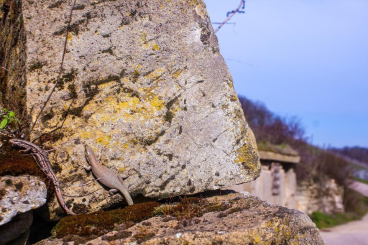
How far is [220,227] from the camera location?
2262 mm

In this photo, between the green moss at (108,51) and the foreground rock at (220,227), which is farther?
the green moss at (108,51)

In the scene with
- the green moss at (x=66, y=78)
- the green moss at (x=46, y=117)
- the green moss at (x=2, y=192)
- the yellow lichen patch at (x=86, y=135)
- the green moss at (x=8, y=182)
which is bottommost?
the green moss at (x=2, y=192)

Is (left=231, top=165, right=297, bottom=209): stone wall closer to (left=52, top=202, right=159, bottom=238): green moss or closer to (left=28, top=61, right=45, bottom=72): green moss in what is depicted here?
(left=52, top=202, right=159, bottom=238): green moss

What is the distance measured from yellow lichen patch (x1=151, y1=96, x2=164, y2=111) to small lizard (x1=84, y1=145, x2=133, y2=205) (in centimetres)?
59

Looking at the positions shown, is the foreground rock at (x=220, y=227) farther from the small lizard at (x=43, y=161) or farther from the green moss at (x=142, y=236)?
the small lizard at (x=43, y=161)

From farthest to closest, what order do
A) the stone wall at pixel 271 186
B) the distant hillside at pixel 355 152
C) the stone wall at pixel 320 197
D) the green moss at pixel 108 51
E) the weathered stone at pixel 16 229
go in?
the distant hillside at pixel 355 152 < the stone wall at pixel 320 197 < the stone wall at pixel 271 186 < the green moss at pixel 108 51 < the weathered stone at pixel 16 229

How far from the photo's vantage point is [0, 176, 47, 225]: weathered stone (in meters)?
2.23

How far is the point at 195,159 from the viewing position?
9.53 ft

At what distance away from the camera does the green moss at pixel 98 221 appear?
2.44 meters

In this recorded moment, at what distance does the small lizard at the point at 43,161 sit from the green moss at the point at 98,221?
0.15m

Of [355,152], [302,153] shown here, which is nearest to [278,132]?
[302,153]

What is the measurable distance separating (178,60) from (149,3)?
1.73 feet

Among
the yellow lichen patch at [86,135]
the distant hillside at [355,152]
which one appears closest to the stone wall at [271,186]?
the yellow lichen patch at [86,135]

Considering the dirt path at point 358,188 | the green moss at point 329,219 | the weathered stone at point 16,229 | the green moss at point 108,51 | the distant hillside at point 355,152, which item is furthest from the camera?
the distant hillside at point 355,152
